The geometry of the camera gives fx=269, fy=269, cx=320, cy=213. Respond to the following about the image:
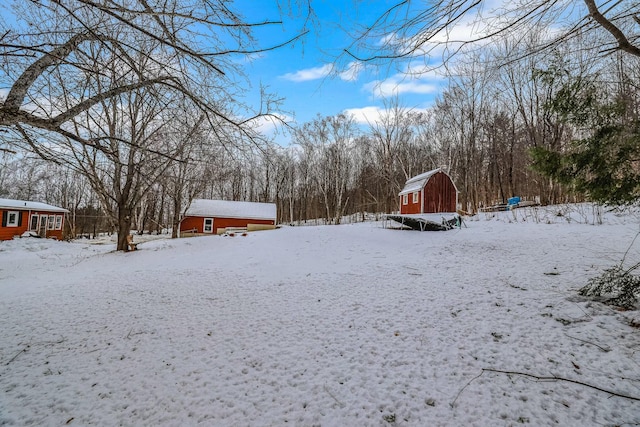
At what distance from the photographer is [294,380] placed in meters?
2.60

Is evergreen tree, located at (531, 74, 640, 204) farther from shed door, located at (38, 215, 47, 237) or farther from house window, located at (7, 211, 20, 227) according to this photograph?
shed door, located at (38, 215, 47, 237)

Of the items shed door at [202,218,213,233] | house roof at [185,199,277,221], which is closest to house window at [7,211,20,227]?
house roof at [185,199,277,221]

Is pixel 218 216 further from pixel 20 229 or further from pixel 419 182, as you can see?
pixel 419 182

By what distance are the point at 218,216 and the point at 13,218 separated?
46.1ft

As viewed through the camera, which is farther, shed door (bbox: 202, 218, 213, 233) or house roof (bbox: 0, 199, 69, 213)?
shed door (bbox: 202, 218, 213, 233)

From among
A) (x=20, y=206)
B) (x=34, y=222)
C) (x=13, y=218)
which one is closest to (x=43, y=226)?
(x=34, y=222)

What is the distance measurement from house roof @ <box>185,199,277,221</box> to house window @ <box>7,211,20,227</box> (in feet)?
38.0

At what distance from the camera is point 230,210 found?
77.5 feet

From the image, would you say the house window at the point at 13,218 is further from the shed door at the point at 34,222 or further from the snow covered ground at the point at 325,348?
the snow covered ground at the point at 325,348

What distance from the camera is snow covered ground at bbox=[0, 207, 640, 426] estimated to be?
2.17 metres

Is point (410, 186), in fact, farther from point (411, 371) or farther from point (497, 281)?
point (411, 371)

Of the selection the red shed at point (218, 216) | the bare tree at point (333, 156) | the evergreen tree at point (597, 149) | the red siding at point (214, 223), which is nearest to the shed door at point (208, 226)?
the red shed at point (218, 216)

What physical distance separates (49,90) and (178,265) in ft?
19.1

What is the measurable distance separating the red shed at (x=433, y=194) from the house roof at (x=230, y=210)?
13.2 metres
